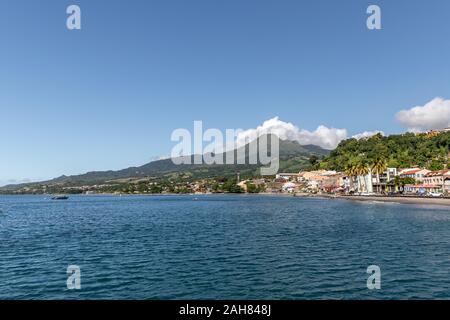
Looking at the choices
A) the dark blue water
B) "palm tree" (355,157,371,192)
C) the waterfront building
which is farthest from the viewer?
"palm tree" (355,157,371,192)

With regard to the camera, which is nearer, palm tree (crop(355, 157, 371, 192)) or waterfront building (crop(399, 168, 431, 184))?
waterfront building (crop(399, 168, 431, 184))

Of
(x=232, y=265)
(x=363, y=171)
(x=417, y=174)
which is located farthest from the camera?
(x=363, y=171)

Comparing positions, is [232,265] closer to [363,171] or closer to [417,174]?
[363,171]

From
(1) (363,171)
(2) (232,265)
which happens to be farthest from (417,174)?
(2) (232,265)

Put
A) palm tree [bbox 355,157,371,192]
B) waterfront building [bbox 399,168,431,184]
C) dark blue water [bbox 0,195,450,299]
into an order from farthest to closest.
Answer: palm tree [bbox 355,157,371,192]
waterfront building [bbox 399,168,431,184]
dark blue water [bbox 0,195,450,299]

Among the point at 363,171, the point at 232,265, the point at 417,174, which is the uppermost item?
the point at 363,171

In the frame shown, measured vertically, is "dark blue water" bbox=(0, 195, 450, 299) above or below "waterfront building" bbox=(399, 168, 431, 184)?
below

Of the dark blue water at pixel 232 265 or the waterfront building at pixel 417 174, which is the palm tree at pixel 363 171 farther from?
the dark blue water at pixel 232 265

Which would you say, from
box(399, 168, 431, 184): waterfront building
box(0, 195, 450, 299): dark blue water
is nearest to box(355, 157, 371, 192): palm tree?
box(399, 168, 431, 184): waterfront building

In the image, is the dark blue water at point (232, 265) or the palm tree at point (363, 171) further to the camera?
the palm tree at point (363, 171)

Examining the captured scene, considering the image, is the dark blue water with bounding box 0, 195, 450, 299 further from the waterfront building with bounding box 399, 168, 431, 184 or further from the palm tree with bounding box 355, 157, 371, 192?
the palm tree with bounding box 355, 157, 371, 192

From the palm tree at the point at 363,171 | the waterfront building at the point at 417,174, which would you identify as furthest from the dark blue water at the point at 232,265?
the palm tree at the point at 363,171
